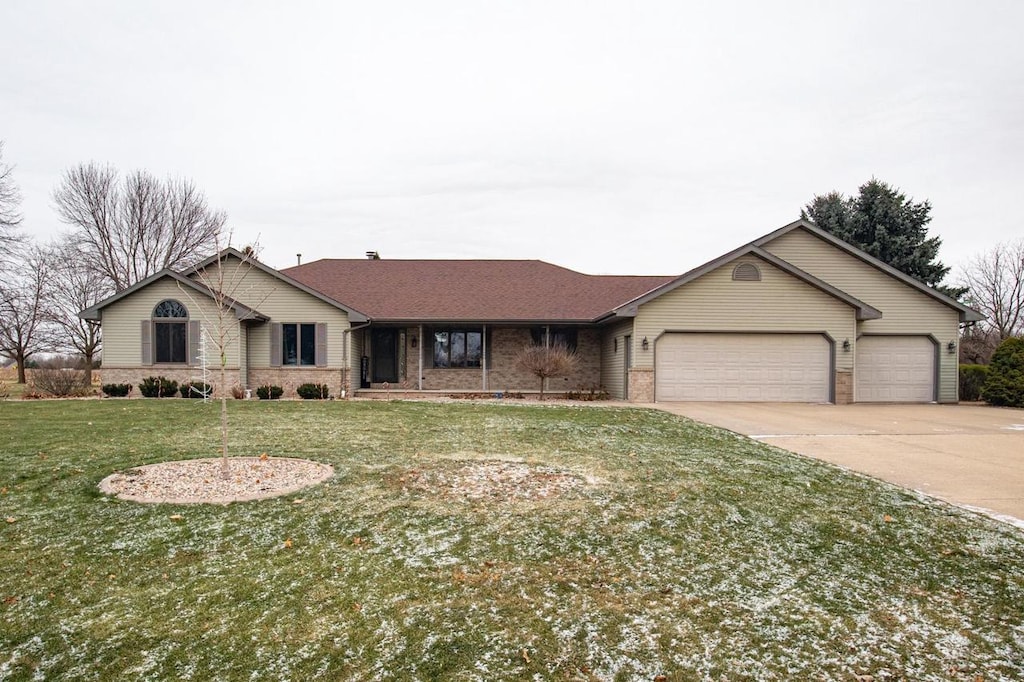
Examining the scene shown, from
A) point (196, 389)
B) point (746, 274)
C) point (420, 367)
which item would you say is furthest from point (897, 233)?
point (196, 389)

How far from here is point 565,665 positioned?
3.26 m

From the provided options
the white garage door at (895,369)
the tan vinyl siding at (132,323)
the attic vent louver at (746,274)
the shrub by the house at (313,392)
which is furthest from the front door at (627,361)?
the tan vinyl siding at (132,323)

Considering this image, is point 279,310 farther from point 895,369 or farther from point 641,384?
point 895,369

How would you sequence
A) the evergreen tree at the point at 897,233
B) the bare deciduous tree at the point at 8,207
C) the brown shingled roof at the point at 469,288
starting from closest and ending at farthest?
the brown shingled roof at the point at 469,288 → the bare deciduous tree at the point at 8,207 → the evergreen tree at the point at 897,233

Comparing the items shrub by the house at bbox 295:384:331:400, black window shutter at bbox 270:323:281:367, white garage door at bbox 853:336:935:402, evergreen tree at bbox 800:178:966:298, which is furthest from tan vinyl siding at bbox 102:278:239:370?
evergreen tree at bbox 800:178:966:298

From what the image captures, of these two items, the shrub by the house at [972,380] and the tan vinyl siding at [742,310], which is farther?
the shrub by the house at [972,380]

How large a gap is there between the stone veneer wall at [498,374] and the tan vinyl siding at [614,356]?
2.67 ft

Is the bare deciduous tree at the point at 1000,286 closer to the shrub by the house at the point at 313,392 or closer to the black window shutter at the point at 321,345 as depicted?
the black window shutter at the point at 321,345

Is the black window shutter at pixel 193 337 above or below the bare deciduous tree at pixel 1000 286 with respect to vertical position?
below

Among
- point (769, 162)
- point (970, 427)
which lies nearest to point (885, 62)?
point (769, 162)

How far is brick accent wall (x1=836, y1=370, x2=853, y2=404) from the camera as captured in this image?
741 inches

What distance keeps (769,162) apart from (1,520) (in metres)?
23.1

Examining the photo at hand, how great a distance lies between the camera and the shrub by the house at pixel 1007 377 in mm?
18688

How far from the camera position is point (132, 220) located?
34781 mm
